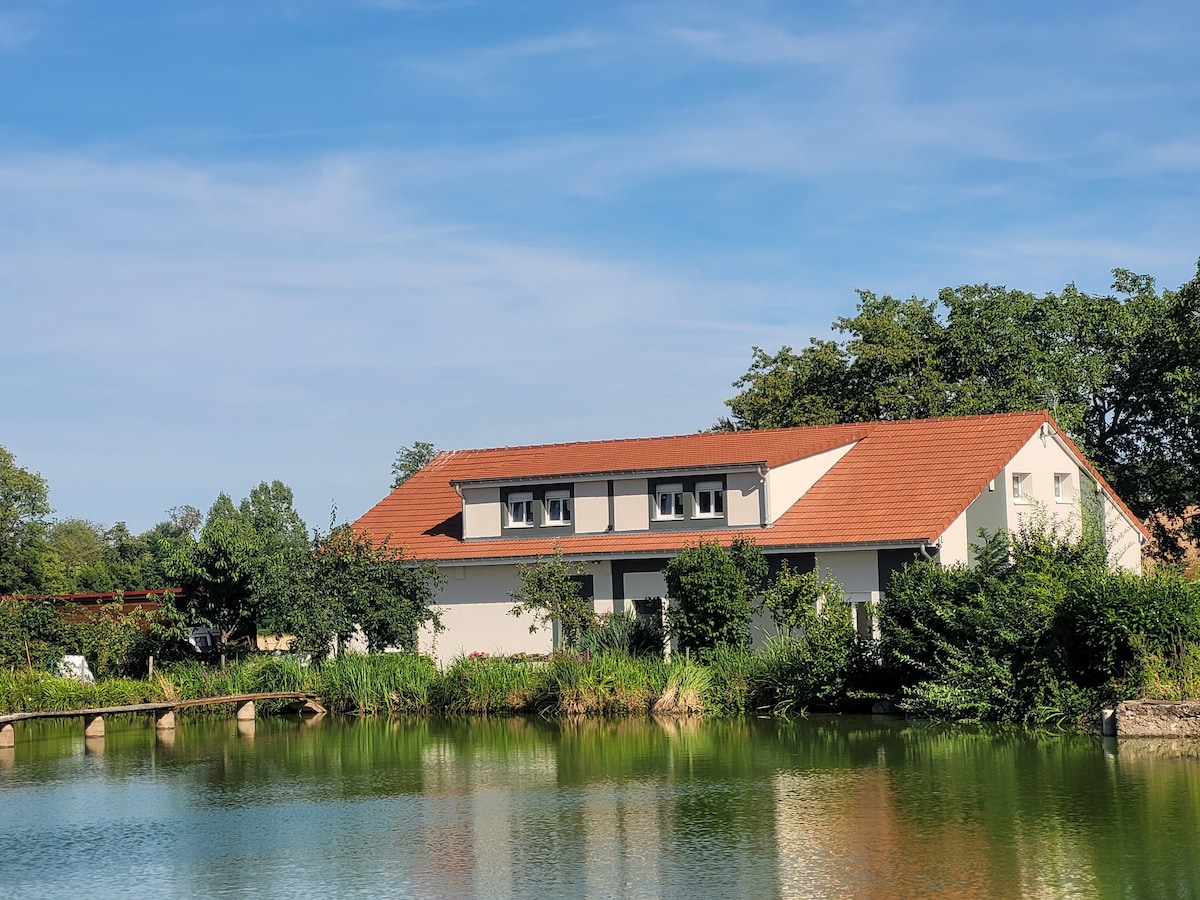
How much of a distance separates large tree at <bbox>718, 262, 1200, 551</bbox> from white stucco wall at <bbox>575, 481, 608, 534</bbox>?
44.9 feet

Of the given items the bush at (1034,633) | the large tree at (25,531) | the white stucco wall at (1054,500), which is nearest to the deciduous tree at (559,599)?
the bush at (1034,633)

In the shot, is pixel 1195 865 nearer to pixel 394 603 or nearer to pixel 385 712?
pixel 385 712

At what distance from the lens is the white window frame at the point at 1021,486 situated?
3950cm

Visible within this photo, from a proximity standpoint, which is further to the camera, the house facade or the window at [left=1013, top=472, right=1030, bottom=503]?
the window at [left=1013, top=472, right=1030, bottom=503]

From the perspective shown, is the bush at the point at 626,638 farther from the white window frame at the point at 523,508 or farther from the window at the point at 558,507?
the white window frame at the point at 523,508

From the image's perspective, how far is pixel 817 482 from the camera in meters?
39.5

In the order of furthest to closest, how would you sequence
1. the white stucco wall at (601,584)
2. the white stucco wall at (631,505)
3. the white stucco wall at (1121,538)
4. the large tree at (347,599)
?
the white stucco wall at (1121,538), the white stucco wall at (631,505), the white stucco wall at (601,584), the large tree at (347,599)

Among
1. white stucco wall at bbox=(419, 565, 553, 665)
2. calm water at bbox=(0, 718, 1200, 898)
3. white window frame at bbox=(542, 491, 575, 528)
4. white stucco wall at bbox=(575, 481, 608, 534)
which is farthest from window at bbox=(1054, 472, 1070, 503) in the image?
calm water at bbox=(0, 718, 1200, 898)

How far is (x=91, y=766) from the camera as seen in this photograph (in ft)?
83.2

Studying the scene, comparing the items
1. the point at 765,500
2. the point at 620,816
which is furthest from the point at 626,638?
the point at 620,816

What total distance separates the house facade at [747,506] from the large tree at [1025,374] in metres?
6.84

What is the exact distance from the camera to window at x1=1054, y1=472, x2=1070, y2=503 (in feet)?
137

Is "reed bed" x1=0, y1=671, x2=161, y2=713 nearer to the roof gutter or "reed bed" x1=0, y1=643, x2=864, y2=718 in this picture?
"reed bed" x1=0, y1=643, x2=864, y2=718

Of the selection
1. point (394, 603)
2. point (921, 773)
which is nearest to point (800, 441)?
point (394, 603)
